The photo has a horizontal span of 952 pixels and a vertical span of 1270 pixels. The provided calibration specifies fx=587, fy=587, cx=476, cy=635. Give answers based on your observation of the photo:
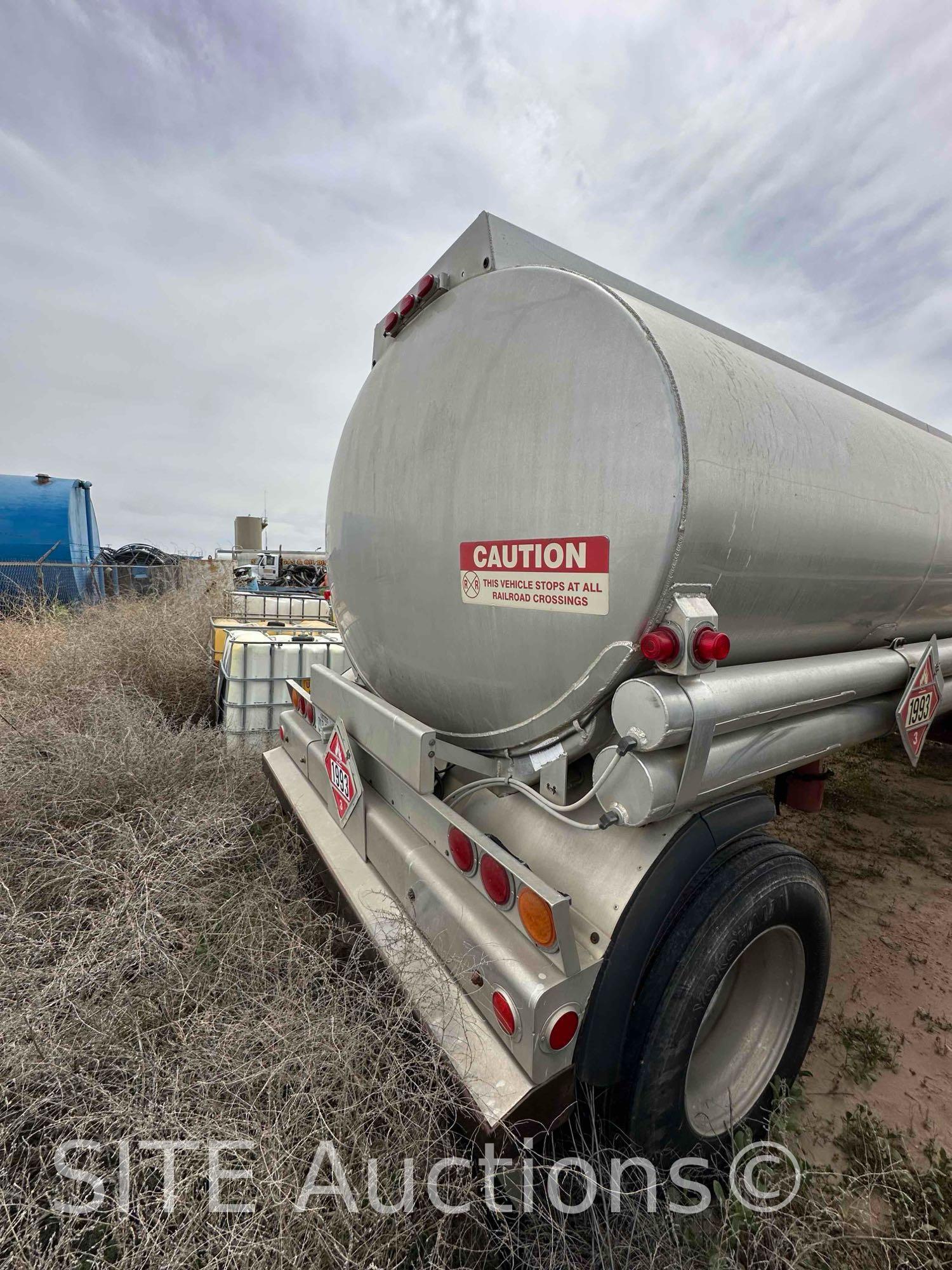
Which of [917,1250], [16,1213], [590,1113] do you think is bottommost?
[917,1250]

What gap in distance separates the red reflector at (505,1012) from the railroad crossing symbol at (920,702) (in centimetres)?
195

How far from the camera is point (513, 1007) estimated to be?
1521 mm

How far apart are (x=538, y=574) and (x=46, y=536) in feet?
52.9

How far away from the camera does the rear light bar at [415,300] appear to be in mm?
2164

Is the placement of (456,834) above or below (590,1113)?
above

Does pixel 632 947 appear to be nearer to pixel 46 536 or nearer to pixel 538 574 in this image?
pixel 538 574

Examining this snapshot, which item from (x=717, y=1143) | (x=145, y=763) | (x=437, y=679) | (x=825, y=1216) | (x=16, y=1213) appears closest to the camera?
(x=16, y=1213)

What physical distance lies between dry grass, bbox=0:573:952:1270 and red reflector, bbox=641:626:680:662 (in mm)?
1242

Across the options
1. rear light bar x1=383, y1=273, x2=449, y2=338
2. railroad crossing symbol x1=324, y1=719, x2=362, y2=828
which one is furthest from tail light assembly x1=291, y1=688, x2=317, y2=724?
rear light bar x1=383, y1=273, x2=449, y2=338

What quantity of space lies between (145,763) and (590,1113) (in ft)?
9.86

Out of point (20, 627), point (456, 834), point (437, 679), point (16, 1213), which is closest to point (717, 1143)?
point (456, 834)

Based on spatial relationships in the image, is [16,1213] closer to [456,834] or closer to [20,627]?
[456,834]

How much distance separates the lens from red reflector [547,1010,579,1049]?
1496 millimetres

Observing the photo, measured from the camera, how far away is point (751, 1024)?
2.06 metres
